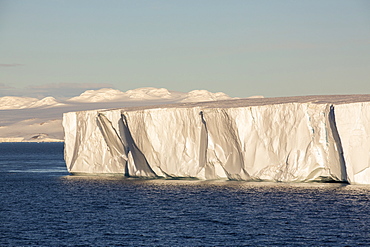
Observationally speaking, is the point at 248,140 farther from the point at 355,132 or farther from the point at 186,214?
the point at 186,214

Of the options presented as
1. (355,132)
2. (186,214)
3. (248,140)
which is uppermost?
(355,132)

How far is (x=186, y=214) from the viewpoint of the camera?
29.5 metres

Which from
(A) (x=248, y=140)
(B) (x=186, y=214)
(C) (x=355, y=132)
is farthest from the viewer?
(A) (x=248, y=140)

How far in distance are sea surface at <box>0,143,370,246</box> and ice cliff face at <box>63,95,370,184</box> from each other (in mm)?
1117

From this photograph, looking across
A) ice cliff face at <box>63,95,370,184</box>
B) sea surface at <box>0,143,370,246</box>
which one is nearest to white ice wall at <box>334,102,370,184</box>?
ice cliff face at <box>63,95,370,184</box>

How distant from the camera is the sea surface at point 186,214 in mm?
23922

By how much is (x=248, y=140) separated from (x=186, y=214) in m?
11.6

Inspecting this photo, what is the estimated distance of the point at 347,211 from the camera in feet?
94.2

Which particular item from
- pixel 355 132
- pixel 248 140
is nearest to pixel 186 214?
pixel 248 140

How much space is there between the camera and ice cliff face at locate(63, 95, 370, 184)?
35.4m

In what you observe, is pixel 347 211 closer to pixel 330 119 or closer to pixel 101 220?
pixel 330 119

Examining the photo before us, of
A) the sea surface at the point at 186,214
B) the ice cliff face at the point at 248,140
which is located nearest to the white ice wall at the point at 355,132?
the ice cliff face at the point at 248,140

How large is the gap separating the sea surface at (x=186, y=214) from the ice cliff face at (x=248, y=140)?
1.12 meters

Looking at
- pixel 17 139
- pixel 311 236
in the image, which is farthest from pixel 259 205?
pixel 17 139
